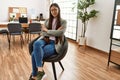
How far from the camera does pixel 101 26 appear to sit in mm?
4340

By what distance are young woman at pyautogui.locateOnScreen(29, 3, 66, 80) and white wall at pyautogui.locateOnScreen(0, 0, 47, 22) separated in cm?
542

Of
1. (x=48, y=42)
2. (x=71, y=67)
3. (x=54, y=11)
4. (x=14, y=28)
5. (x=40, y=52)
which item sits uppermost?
Result: (x=54, y=11)

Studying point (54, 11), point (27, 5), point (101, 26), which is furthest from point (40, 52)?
point (27, 5)

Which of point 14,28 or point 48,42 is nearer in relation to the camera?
point 48,42

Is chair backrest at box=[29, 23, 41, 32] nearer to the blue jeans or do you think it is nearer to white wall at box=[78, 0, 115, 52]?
white wall at box=[78, 0, 115, 52]

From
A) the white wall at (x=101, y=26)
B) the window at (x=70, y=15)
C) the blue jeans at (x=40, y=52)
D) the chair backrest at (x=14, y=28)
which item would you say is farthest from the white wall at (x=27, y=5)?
the blue jeans at (x=40, y=52)

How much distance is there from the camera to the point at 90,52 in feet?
14.6

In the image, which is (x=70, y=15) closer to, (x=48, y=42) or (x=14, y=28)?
(x=14, y=28)

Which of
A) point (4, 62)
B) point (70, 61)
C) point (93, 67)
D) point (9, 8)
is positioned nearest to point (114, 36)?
point (93, 67)

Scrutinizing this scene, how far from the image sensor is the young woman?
7.50 ft

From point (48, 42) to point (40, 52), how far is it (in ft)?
1.17

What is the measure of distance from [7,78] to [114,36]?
2.26 m

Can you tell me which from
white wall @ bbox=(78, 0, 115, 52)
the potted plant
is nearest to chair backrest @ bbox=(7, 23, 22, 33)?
the potted plant

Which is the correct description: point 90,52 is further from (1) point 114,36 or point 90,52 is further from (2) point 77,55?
(1) point 114,36
